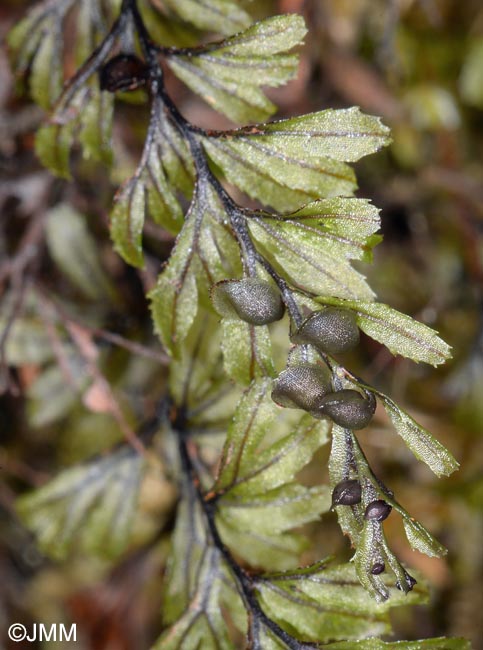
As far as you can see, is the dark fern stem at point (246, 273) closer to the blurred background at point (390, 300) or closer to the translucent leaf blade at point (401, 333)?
the translucent leaf blade at point (401, 333)

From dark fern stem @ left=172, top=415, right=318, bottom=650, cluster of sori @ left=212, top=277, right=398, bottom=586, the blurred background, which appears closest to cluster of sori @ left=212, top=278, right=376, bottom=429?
cluster of sori @ left=212, top=277, right=398, bottom=586

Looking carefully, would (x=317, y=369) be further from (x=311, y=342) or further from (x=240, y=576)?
(x=240, y=576)

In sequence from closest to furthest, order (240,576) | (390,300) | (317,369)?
(317,369) < (240,576) < (390,300)

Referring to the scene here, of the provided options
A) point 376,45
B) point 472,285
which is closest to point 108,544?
point 472,285

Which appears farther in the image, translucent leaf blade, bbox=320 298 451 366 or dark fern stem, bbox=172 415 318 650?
dark fern stem, bbox=172 415 318 650

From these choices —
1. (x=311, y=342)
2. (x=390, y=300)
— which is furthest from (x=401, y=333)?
(x=390, y=300)

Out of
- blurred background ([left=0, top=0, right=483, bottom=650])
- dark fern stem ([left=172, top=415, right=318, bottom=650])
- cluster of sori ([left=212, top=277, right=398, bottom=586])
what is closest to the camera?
cluster of sori ([left=212, top=277, right=398, bottom=586])

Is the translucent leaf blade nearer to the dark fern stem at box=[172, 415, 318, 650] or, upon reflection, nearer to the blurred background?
the dark fern stem at box=[172, 415, 318, 650]

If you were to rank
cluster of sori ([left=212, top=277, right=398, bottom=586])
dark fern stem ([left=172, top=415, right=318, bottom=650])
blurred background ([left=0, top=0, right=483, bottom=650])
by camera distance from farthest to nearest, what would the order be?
blurred background ([left=0, top=0, right=483, bottom=650]), dark fern stem ([left=172, top=415, right=318, bottom=650]), cluster of sori ([left=212, top=277, right=398, bottom=586])

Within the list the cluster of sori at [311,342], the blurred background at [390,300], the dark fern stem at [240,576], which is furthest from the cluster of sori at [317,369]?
the blurred background at [390,300]
